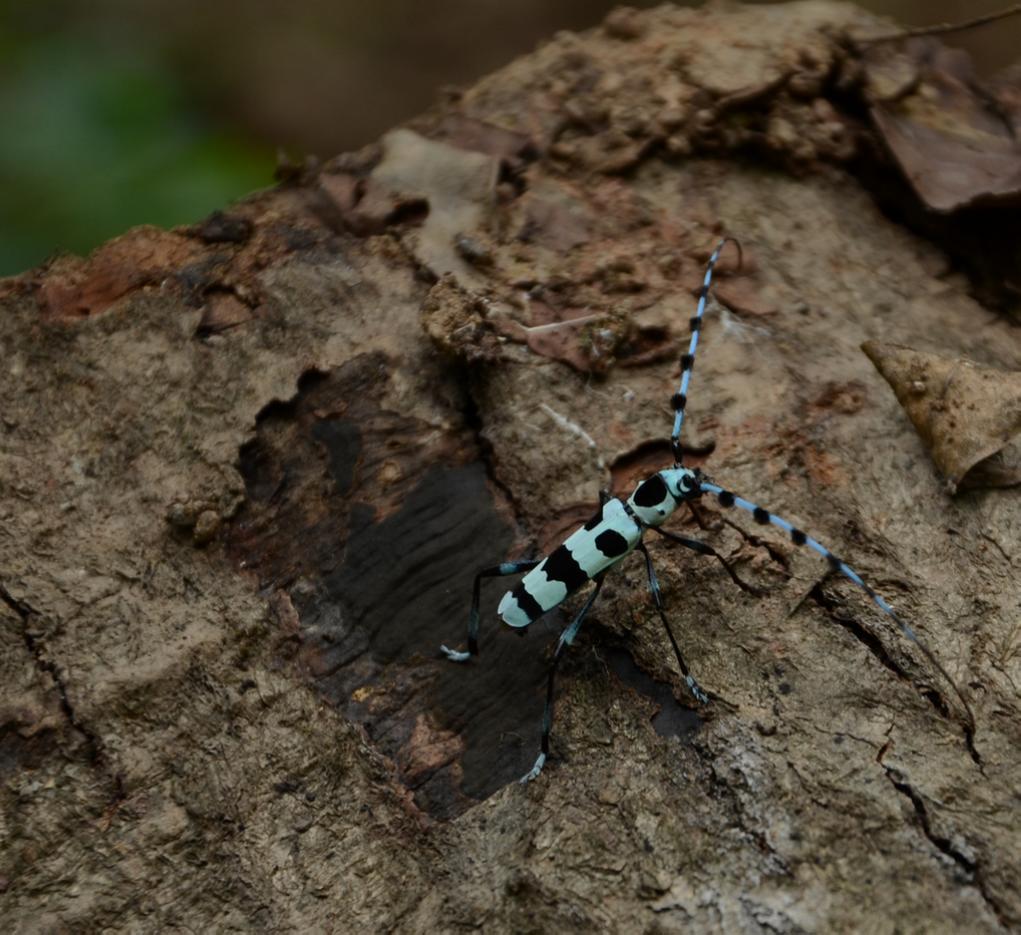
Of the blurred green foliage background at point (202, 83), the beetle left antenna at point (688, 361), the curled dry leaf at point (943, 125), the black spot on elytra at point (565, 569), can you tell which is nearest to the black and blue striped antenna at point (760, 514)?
the beetle left antenna at point (688, 361)

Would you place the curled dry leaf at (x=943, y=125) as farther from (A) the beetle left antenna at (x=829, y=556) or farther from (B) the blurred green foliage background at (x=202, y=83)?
(B) the blurred green foliage background at (x=202, y=83)

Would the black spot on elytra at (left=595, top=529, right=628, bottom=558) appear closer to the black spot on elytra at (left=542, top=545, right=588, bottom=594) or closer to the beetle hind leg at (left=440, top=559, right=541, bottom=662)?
the black spot on elytra at (left=542, top=545, right=588, bottom=594)

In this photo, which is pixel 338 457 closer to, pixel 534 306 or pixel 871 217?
pixel 534 306

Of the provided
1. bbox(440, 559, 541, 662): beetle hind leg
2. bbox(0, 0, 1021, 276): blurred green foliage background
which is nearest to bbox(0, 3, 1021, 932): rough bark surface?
bbox(440, 559, 541, 662): beetle hind leg

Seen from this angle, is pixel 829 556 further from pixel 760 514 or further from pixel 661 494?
pixel 661 494

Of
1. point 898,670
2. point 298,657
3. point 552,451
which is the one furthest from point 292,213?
point 898,670
